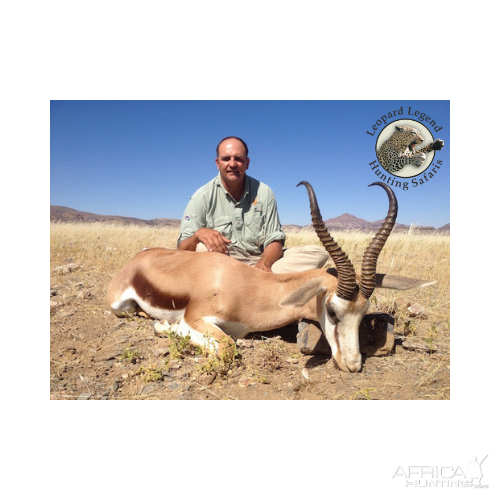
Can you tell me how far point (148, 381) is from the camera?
3836mm

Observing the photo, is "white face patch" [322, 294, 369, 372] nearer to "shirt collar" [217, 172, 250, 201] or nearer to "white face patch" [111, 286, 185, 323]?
"white face patch" [111, 286, 185, 323]

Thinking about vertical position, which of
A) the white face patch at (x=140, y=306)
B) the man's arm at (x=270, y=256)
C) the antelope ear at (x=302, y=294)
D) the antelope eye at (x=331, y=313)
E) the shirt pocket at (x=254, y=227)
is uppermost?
the shirt pocket at (x=254, y=227)

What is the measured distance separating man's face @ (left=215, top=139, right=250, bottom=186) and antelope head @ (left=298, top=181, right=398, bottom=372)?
8.66 feet

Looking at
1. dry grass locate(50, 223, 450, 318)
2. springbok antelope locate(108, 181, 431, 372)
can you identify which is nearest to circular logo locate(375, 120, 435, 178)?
springbok antelope locate(108, 181, 431, 372)

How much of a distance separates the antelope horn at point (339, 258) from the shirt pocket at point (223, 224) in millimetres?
2944

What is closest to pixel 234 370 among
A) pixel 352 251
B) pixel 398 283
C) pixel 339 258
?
pixel 339 258

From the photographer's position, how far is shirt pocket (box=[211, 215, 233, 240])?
6574 mm

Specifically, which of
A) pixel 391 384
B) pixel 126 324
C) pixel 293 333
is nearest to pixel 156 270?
pixel 126 324

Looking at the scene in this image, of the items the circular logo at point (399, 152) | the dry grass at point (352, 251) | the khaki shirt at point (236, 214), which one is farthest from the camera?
the dry grass at point (352, 251)

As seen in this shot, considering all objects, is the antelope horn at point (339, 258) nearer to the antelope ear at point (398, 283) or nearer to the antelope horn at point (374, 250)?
the antelope horn at point (374, 250)

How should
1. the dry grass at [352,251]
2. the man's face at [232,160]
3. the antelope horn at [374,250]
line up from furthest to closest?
the dry grass at [352,251]
the man's face at [232,160]
the antelope horn at [374,250]

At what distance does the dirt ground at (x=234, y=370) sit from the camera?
3.68 metres

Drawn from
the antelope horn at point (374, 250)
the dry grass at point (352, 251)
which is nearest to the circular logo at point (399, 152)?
the antelope horn at point (374, 250)
